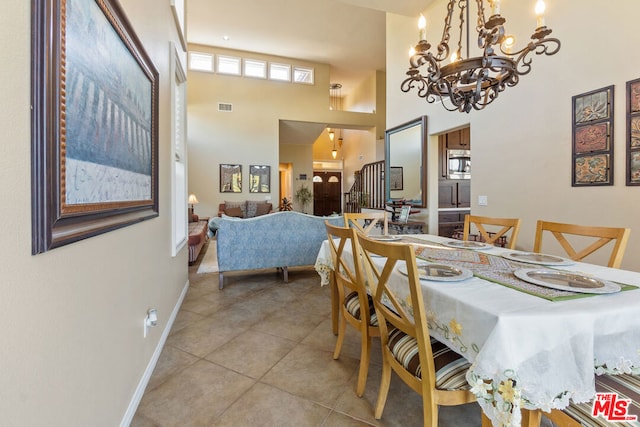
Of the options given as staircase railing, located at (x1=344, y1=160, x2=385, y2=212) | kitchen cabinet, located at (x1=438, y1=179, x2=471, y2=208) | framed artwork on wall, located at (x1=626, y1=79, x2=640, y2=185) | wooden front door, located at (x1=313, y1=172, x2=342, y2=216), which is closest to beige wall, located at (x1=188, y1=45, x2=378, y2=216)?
staircase railing, located at (x1=344, y1=160, x2=385, y2=212)

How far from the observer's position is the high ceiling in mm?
5676

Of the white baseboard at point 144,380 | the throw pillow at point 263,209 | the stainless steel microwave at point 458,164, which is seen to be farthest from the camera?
the throw pillow at point 263,209

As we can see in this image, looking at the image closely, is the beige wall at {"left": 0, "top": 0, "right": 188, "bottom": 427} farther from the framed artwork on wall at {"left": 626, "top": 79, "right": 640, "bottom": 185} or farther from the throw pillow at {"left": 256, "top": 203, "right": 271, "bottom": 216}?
the throw pillow at {"left": 256, "top": 203, "right": 271, "bottom": 216}

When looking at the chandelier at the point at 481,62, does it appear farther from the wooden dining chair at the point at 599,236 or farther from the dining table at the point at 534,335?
the dining table at the point at 534,335

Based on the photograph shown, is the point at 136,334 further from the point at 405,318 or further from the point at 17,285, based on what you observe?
the point at 405,318

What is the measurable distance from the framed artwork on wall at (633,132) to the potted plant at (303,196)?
826 centimetres

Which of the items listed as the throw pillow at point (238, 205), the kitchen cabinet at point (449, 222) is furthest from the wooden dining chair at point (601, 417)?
the throw pillow at point (238, 205)

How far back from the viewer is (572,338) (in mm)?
900

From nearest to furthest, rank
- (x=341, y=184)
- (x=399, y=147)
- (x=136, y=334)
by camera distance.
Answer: (x=136, y=334), (x=399, y=147), (x=341, y=184)

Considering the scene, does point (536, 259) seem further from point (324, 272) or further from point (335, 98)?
point (335, 98)

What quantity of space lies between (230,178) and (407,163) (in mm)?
4938

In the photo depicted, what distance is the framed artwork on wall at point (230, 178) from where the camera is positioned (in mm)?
7870

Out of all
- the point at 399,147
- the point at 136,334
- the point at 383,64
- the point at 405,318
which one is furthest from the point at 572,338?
the point at 383,64

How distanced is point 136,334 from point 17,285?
1.04 m
